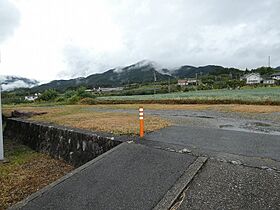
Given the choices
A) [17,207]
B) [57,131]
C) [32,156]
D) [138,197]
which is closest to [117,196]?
[138,197]

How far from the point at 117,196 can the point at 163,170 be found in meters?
0.98

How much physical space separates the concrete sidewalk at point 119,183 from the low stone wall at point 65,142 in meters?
1.35

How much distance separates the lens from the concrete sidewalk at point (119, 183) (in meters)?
3.16

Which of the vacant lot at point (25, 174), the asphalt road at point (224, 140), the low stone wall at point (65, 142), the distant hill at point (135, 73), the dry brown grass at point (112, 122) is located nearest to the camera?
the asphalt road at point (224, 140)

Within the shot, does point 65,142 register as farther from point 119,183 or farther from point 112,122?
point 119,183

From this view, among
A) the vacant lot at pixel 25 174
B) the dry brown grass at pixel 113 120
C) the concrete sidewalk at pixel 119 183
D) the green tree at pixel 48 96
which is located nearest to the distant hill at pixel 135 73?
the green tree at pixel 48 96

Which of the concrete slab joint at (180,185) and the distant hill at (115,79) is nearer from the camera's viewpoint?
the concrete slab joint at (180,185)

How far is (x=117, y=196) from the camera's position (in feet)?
10.7

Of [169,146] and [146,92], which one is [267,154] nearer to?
[169,146]

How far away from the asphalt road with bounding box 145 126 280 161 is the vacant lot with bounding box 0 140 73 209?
2990 millimetres

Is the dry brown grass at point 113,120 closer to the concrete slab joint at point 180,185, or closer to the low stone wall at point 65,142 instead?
the low stone wall at point 65,142

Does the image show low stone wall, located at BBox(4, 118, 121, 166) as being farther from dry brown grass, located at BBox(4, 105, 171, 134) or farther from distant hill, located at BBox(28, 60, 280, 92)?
distant hill, located at BBox(28, 60, 280, 92)

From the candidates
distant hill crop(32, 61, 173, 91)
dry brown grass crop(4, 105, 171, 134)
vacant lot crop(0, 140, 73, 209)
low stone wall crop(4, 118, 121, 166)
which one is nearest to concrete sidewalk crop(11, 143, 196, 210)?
low stone wall crop(4, 118, 121, 166)

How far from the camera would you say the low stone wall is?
6251mm
